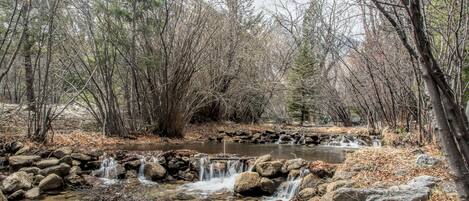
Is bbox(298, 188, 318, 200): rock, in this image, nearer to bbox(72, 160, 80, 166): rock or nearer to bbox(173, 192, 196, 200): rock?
bbox(173, 192, 196, 200): rock

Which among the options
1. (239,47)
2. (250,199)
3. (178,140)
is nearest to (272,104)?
(239,47)

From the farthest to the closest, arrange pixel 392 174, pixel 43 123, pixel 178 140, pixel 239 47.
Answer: pixel 239 47
pixel 178 140
pixel 43 123
pixel 392 174

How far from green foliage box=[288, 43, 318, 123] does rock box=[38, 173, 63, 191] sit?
1484 centimetres

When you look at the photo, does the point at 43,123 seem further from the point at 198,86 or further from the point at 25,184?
the point at 198,86

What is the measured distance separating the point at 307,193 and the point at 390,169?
126cm

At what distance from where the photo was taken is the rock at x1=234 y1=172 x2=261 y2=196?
667 cm

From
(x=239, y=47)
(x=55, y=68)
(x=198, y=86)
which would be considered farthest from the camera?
(x=239, y=47)

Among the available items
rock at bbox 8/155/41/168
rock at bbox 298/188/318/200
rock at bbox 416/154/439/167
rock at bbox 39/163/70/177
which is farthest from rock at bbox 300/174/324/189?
rock at bbox 8/155/41/168

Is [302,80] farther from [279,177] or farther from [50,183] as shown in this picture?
[50,183]

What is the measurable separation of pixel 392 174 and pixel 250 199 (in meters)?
2.27

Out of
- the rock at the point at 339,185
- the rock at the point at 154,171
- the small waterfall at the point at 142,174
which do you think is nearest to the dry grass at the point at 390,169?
the rock at the point at 339,185

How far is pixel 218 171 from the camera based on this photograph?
811 cm

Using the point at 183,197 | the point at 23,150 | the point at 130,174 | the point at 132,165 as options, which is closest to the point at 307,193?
the point at 183,197

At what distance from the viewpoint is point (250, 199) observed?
6469mm
